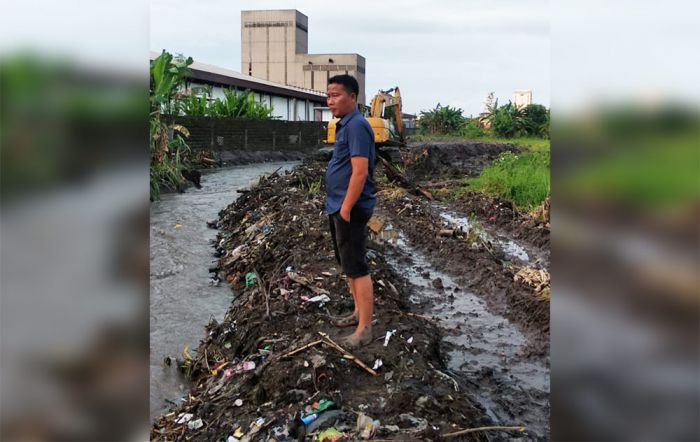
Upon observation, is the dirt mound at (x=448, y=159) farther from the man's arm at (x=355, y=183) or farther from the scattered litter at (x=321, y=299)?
the man's arm at (x=355, y=183)

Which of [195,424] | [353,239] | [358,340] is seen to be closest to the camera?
[195,424]

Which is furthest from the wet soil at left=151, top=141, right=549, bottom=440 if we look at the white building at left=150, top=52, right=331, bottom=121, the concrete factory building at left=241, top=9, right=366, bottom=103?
the concrete factory building at left=241, top=9, right=366, bottom=103

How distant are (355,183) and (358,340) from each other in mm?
1144

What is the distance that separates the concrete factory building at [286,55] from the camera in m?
68.1

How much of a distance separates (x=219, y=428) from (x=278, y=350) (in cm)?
100

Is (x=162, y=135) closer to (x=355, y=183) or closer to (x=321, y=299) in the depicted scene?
(x=321, y=299)

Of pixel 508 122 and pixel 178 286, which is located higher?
pixel 508 122

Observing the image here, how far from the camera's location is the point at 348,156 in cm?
417

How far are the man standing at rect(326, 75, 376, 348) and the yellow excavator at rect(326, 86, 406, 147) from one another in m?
14.3


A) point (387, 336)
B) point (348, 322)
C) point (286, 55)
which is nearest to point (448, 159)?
point (348, 322)
